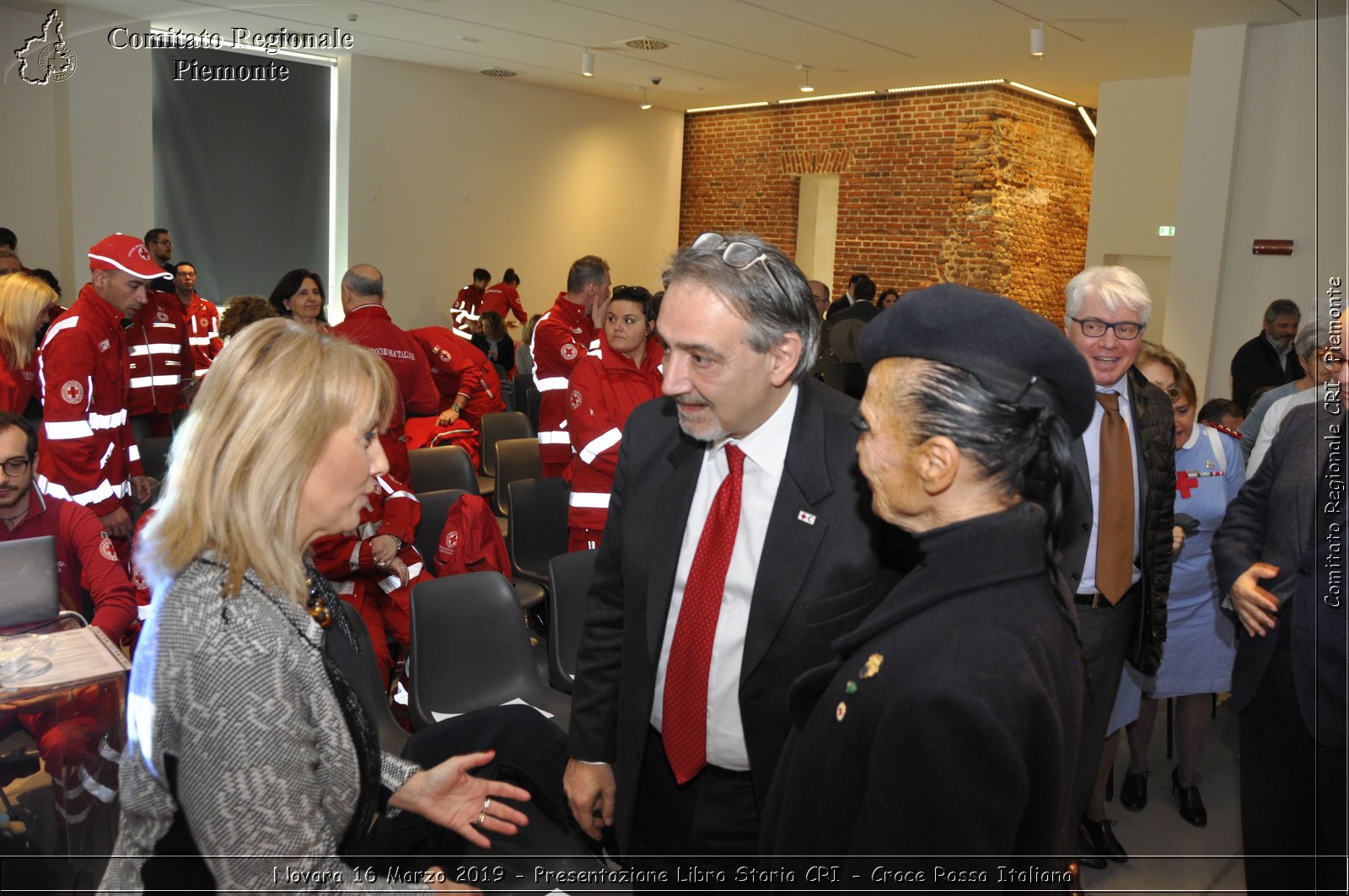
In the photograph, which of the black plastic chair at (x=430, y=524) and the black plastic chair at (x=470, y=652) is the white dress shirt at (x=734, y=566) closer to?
the black plastic chair at (x=470, y=652)

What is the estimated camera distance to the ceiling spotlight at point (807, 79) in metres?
10.6

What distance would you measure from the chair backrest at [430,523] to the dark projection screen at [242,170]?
828 cm

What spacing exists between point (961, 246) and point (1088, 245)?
1597 mm

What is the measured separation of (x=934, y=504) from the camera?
4.06ft

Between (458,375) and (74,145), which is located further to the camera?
(74,145)

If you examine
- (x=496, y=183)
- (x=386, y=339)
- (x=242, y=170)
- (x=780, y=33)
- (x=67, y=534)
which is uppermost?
(x=780, y=33)

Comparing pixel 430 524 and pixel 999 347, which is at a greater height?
pixel 999 347

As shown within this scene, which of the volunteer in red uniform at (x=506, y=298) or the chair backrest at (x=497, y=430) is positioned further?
the volunteer in red uniform at (x=506, y=298)

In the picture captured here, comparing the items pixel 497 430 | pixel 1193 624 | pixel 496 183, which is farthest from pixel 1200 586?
pixel 496 183

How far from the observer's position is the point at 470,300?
456 inches

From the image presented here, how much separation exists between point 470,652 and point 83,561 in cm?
134

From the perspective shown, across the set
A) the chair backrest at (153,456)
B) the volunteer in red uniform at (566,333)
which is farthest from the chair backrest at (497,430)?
the chair backrest at (153,456)

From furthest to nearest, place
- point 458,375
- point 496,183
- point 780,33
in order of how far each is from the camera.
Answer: point 496,183 → point 780,33 → point 458,375

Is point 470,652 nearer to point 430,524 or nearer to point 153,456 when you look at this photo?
point 430,524
